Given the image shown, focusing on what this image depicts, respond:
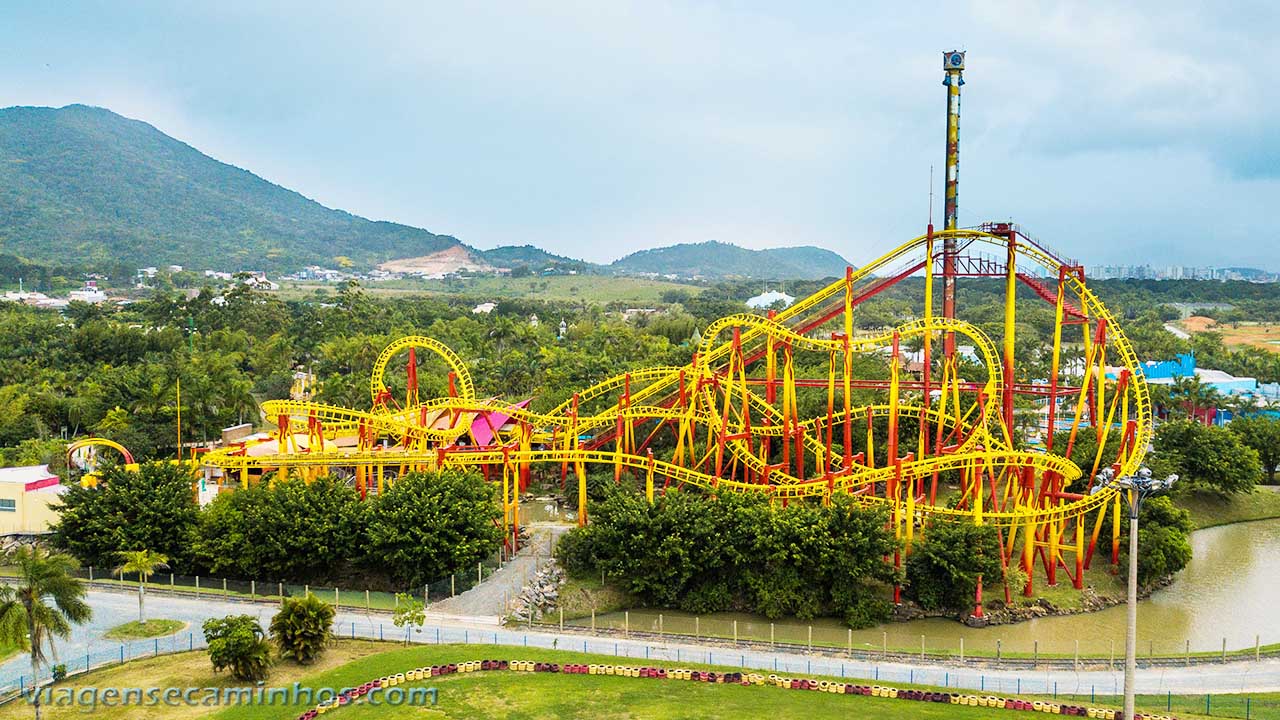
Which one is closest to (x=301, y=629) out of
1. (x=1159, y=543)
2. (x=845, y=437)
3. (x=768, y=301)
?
(x=845, y=437)

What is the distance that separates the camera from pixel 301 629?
27.3 metres

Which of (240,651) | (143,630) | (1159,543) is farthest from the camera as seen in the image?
(1159,543)

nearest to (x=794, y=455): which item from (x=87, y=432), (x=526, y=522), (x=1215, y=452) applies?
(x=526, y=522)

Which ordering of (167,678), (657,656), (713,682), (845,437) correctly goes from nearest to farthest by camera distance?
1. (167,678)
2. (713,682)
3. (657,656)
4. (845,437)

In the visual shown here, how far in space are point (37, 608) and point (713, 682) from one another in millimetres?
16767

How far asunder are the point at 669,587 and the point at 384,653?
1005 centimetres

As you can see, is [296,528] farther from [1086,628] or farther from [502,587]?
[1086,628]

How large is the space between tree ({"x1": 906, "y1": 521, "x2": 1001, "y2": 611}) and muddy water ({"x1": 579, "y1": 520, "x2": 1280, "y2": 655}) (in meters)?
0.81

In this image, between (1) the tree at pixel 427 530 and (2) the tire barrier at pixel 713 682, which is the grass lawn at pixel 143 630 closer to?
(1) the tree at pixel 427 530

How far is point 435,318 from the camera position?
4973 inches

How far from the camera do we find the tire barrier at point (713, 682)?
24.4 m

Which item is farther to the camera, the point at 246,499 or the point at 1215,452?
the point at 1215,452

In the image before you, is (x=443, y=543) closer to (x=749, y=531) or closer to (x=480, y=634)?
(x=480, y=634)

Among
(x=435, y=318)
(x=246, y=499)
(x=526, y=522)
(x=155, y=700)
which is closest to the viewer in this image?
(x=155, y=700)
